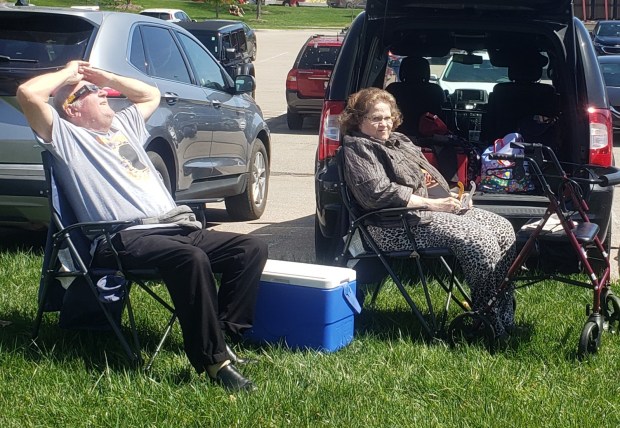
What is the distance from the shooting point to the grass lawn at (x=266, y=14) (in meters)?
57.5

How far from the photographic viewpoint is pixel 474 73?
533 inches

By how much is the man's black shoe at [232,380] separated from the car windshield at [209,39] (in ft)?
59.4

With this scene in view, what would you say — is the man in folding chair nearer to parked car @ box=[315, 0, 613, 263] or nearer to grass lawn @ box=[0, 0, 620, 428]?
grass lawn @ box=[0, 0, 620, 428]

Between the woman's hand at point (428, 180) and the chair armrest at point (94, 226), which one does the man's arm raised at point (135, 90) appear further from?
the woman's hand at point (428, 180)

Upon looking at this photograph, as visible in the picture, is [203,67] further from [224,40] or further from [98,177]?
[224,40]

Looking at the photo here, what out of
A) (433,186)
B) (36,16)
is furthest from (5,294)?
(433,186)

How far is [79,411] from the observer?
4.07 meters

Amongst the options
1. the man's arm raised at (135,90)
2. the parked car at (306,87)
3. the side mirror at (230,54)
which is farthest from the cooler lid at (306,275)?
the side mirror at (230,54)

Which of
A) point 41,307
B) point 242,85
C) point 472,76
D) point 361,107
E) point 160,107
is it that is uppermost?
point 361,107

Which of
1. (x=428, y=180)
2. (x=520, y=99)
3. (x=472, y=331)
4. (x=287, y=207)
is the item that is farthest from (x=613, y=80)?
(x=472, y=331)

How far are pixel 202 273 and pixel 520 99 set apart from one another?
12.7 feet

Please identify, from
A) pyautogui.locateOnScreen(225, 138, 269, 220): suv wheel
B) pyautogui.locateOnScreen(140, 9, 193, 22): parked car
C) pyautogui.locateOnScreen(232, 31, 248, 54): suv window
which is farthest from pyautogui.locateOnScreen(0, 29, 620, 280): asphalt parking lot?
pyautogui.locateOnScreen(140, 9, 193, 22): parked car

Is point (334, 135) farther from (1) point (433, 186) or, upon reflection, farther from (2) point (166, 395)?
(2) point (166, 395)

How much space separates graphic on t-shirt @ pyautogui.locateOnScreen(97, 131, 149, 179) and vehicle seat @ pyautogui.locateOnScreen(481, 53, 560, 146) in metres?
3.33
